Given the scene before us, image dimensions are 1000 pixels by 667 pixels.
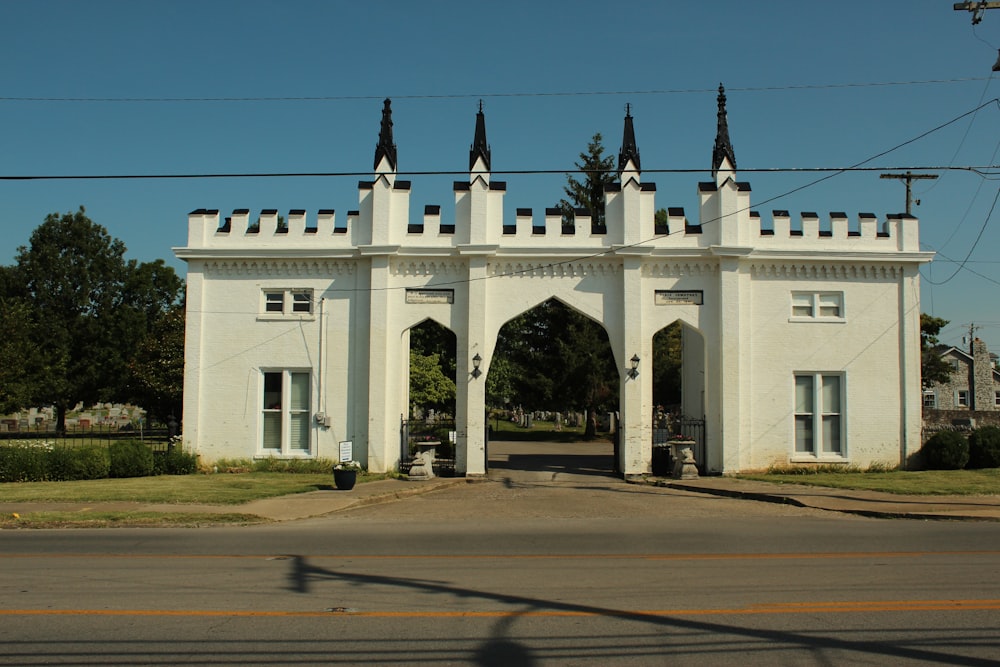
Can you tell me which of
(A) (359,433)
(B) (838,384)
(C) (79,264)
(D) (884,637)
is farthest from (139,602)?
(C) (79,264)

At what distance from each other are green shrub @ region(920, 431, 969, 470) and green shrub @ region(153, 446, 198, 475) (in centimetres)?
2021

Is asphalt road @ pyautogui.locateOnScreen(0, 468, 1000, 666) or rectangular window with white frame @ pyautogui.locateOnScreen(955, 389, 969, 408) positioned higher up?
rectangular window with white frame @ pyautogui.locateOnScreen(955, 389, 969, 408)

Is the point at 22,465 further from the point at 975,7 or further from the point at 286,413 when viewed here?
the point at 975,7

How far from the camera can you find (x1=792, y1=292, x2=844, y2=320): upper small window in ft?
76.3

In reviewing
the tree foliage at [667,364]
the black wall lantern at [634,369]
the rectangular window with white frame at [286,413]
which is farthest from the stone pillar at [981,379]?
the rectangular window with white frame at [286,413]

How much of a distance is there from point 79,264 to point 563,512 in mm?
47322

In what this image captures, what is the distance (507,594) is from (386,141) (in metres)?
18.0

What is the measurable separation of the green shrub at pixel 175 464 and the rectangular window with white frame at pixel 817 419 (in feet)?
54.7

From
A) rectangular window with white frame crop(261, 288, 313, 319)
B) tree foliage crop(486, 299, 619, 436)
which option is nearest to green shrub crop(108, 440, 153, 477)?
rectangular window with white frame crop(261, 288, 313, 319)

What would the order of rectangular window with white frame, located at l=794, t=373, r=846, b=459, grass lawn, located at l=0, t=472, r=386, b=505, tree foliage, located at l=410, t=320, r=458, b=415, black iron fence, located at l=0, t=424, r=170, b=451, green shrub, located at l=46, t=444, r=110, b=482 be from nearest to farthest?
grass lawn, located at l=0, t=472, r=386, b=505, green shrub, located at l=46, t=444, r=110, b=482, rectangular window with white frame, located at l=794, t=373, r=846, b=459, black iron fence, located at l=0, t=424, r=170, b=451, tree foliage, located at l=410, t=320, r=458, b=415

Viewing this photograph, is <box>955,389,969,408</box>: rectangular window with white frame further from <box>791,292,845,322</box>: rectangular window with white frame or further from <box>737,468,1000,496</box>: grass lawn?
<box>791,292,845,322</box>: rectangular window with white frame

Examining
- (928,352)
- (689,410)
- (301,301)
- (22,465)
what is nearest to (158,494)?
(22,465)

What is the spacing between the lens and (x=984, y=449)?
23016 mm

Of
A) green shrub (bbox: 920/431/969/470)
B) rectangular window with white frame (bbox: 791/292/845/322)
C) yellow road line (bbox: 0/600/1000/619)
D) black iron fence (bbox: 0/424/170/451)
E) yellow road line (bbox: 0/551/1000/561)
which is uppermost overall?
rectangular window with white frame (bbox: 791/292/845/322)
